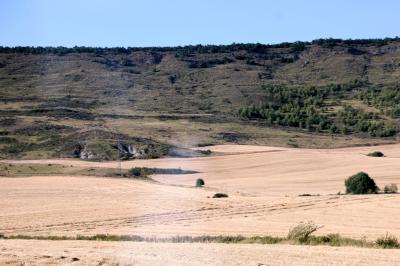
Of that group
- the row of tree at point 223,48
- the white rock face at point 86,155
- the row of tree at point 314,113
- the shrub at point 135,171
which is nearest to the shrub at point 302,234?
the shrub at point 135,171

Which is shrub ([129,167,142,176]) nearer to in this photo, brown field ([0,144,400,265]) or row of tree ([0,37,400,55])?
brown field ([0,144,400,265])

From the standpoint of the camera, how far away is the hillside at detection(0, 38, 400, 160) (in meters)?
95.1

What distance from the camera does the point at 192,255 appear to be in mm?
19094

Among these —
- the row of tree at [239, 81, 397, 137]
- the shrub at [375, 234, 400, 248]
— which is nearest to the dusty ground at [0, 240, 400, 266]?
the shrub at [375, 234, 400, 248]

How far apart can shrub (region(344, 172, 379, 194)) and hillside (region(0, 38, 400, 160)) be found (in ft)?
119

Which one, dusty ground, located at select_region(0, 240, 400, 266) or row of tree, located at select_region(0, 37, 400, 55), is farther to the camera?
row of tree, located at select_region(0, 37, 400, 55)

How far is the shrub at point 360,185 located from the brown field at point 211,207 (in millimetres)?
2325

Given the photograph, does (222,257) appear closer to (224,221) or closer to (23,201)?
(224,221)

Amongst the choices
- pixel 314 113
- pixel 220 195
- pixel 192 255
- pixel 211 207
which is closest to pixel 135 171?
pixel 220 195

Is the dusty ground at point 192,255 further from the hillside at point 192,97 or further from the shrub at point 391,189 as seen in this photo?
the hillside at point 192,97

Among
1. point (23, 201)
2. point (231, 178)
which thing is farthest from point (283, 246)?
point (231, 178)

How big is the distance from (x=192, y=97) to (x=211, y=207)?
3953 inches

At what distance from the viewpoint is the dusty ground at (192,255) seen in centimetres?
1777

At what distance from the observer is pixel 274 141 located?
100 meters
